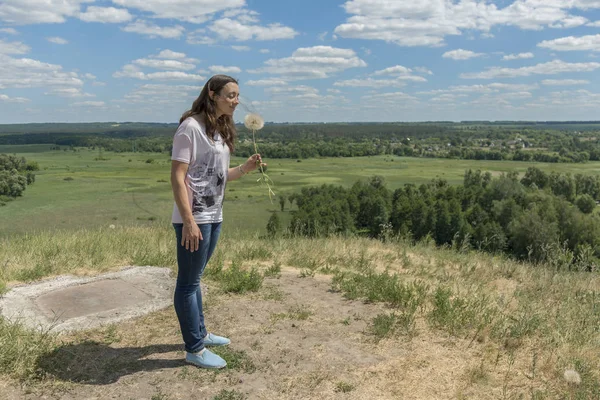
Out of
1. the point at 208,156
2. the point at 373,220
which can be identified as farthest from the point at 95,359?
the point at 373,220

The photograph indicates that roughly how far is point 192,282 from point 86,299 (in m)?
2.03

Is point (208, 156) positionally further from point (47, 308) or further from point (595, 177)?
point (595, 177)

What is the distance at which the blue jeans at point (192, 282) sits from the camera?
3.28 m

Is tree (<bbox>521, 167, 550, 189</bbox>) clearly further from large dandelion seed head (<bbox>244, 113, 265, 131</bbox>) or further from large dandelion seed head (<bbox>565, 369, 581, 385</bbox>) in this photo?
large dandelion seed head (<bbox>244, 113, 265, 131</bbox>)

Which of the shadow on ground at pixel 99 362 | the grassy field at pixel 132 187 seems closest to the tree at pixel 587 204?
the grassy field at pixel 132 187

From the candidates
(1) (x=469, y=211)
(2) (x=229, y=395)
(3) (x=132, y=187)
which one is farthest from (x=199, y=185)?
(3) (x=132, y=187)

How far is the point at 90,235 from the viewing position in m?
7.92

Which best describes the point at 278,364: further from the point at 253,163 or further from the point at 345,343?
the point at 253,163

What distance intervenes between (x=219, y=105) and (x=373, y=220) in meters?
49.0

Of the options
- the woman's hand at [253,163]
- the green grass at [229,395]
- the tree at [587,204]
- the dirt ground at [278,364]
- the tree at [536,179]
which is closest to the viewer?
the green grass at [229,395]

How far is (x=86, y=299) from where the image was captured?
15.5 feet

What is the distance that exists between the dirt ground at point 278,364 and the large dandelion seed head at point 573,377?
12.4 inches

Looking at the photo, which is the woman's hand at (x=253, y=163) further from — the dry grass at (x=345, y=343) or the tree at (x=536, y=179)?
the tree at (x=536, y=179)

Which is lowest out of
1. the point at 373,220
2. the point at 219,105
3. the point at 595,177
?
the point at 373,220
